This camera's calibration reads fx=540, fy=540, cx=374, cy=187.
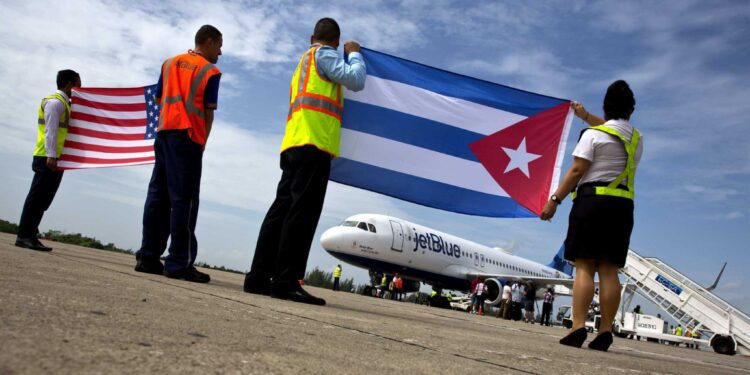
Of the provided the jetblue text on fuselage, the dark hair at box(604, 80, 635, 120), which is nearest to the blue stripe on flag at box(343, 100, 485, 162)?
the dark hair at box(604, 80, 635, 120)

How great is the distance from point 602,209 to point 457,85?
8.52 ft

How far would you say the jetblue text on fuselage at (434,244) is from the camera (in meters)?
20.7

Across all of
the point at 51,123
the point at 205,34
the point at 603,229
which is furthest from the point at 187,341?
the point at 51,123

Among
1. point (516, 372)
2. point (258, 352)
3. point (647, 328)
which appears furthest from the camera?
point (647, 328)

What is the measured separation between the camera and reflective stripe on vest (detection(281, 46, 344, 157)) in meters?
3.65

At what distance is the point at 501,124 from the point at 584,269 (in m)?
2.43

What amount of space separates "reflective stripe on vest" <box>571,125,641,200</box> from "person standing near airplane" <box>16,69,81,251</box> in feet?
15.6

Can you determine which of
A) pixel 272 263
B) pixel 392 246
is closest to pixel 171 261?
pixel 272 263

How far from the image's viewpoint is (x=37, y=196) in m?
5.19

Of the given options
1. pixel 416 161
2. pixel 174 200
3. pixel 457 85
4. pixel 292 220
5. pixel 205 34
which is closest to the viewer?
pixel 292 220

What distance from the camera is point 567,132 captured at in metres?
5.40

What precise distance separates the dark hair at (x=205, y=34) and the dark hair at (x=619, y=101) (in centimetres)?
293

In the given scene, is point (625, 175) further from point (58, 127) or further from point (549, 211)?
point (58, 127)

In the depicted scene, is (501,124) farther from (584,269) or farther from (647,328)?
(647,328)
